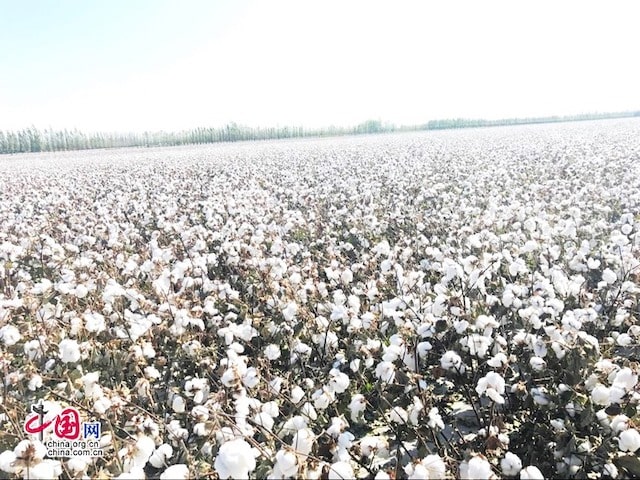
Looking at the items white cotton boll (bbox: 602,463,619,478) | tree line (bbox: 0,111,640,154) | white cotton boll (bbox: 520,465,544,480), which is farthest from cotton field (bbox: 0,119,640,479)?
tree line (bbox: 0,111,640,154)

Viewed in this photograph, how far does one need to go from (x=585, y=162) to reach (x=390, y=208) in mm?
8409

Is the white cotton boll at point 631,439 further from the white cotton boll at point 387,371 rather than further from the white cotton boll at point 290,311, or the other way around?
the white cotton boll at point 290,311

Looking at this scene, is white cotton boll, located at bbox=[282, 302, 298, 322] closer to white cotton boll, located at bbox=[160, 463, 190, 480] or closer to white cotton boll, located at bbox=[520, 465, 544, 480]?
white cotton boll, located at bbox=[160, 463, 190, 480]

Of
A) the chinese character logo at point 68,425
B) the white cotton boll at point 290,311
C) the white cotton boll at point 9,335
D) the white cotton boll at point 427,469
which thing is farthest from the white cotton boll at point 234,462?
the white cotton boll at point 9,335

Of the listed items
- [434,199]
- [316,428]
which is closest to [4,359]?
[316,428]

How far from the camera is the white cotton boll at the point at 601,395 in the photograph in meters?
2.54

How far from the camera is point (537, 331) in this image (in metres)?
3.63

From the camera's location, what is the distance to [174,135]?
97688 mm

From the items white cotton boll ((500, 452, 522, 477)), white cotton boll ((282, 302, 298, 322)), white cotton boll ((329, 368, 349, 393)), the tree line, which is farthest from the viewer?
the tree line

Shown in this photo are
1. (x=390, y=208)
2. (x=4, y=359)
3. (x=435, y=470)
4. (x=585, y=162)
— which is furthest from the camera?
(x=585, y=162)

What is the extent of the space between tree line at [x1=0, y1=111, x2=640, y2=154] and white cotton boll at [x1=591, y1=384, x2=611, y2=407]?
287ft

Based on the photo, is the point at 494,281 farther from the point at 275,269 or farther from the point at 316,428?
the point at 316,428

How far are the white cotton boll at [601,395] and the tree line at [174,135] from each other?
8763cm

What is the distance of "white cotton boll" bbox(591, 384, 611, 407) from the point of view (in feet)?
8.32
